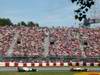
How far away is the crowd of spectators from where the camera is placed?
64562mm

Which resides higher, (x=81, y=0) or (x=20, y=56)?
(x=81, y=0)

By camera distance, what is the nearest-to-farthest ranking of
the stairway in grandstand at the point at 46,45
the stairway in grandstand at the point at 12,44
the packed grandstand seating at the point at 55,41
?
1. the stairway in grandstand at the point at 12,44
2. the stairway in grandstand at the point at 46,45
3. the packed grandstand seating at the point at 55,41

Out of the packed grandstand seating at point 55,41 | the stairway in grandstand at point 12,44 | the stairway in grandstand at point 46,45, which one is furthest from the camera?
the packed grandstand seating at point 55,41

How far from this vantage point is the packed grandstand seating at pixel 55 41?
212ft

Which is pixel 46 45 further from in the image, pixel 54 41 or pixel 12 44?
pixel 12 44

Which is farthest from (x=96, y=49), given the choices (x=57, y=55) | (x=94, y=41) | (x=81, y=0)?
(x=81, y=0)

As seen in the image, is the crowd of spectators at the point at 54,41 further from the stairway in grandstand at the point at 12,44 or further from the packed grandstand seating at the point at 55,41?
the stairway in grandstand at the point at 12,44

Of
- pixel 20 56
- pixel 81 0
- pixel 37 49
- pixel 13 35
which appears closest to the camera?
pixel 81 0

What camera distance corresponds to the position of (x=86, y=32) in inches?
2899

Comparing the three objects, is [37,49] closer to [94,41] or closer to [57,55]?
[57,55]

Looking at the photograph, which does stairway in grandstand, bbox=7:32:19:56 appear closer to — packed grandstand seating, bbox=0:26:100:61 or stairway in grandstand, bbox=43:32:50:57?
packed grandstand seating, bbox=0:26:100:61

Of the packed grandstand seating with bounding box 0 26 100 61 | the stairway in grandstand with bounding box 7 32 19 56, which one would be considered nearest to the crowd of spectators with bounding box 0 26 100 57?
the packed grandstand seating with bounding box 0 26 100 61

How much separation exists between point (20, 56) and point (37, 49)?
4.74m

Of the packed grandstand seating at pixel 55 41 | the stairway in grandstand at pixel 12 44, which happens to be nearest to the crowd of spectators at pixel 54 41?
the packed grandstand seating at pixel 55 41
